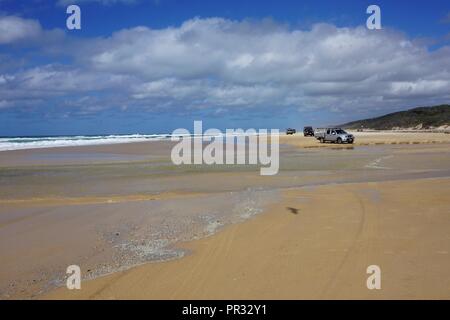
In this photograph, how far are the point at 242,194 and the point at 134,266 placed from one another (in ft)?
22.4

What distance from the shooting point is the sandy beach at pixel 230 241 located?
208 inches

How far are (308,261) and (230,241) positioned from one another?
62.3 inches

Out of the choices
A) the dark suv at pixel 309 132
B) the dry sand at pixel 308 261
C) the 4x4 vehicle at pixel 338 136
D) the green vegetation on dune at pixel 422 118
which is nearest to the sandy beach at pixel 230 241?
the dry sand at pixel 308 261

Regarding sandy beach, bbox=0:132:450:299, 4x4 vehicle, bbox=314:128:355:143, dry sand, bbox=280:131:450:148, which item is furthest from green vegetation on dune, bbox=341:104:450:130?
sandy beach, bbox=0:132:450:299

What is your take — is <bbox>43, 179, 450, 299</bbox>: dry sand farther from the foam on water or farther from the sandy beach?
the foam on water

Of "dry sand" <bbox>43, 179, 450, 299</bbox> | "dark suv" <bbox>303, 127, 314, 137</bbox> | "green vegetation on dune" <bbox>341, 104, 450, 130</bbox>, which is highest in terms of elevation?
"green vegetation on dune" <bbox>341, 104, 450, 130</bbox>

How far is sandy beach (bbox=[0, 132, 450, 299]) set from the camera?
5.27 metres

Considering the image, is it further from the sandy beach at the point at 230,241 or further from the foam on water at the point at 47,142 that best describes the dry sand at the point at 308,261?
the foam on water at the point at 47,142

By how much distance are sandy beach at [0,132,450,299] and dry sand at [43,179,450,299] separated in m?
0.02

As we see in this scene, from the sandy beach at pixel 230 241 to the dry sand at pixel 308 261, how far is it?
17 millimetres

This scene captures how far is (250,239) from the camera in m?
7.36
